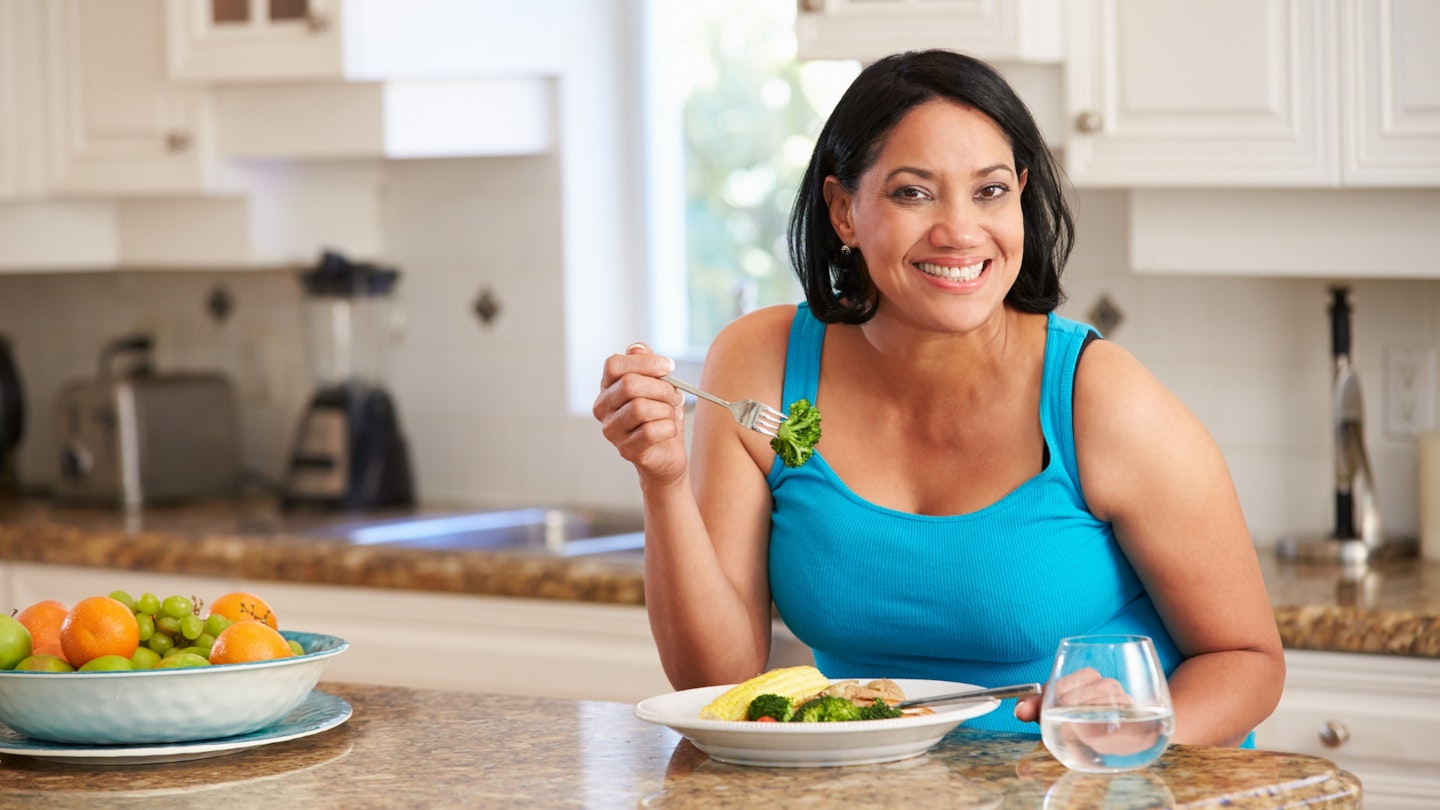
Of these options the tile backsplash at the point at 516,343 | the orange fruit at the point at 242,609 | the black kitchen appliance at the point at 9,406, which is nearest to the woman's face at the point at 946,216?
the orange fruit at the point at 242,609

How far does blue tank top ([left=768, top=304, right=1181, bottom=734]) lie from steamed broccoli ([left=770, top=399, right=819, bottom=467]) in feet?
0.62

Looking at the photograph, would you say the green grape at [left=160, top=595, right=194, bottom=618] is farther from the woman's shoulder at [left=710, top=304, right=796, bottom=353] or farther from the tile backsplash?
the tile backsplash

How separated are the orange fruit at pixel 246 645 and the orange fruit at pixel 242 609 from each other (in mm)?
67

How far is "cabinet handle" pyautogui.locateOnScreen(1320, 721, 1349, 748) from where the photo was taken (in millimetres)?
2217

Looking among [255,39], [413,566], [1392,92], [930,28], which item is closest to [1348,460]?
[1392,92]

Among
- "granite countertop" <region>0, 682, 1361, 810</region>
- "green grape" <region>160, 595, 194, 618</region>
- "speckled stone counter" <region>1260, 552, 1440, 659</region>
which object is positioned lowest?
"speckled stone counter" <region>1260, 552, 1440, 659</region>

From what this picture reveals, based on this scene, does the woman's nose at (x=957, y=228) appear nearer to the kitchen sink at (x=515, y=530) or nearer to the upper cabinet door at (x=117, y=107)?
the kitchen sink at (x=515, y=530)

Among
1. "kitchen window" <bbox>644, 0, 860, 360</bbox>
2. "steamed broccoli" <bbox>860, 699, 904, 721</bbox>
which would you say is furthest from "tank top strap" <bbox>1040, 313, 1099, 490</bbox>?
"kitchen window" <bbox>644, 0, 860, 360</bbox>

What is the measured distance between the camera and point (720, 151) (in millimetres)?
3342

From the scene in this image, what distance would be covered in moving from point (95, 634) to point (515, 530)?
190cm

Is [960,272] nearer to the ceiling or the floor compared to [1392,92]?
nearer to the floor

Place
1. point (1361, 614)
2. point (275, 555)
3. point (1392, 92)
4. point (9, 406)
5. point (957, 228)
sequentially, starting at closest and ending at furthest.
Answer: point (957, 228), point (1361, 614), point (1392, 92), point (275, 555), point (9, 406)

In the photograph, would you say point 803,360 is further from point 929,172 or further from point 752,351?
point 929,172

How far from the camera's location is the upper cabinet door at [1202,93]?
91.2 inches
